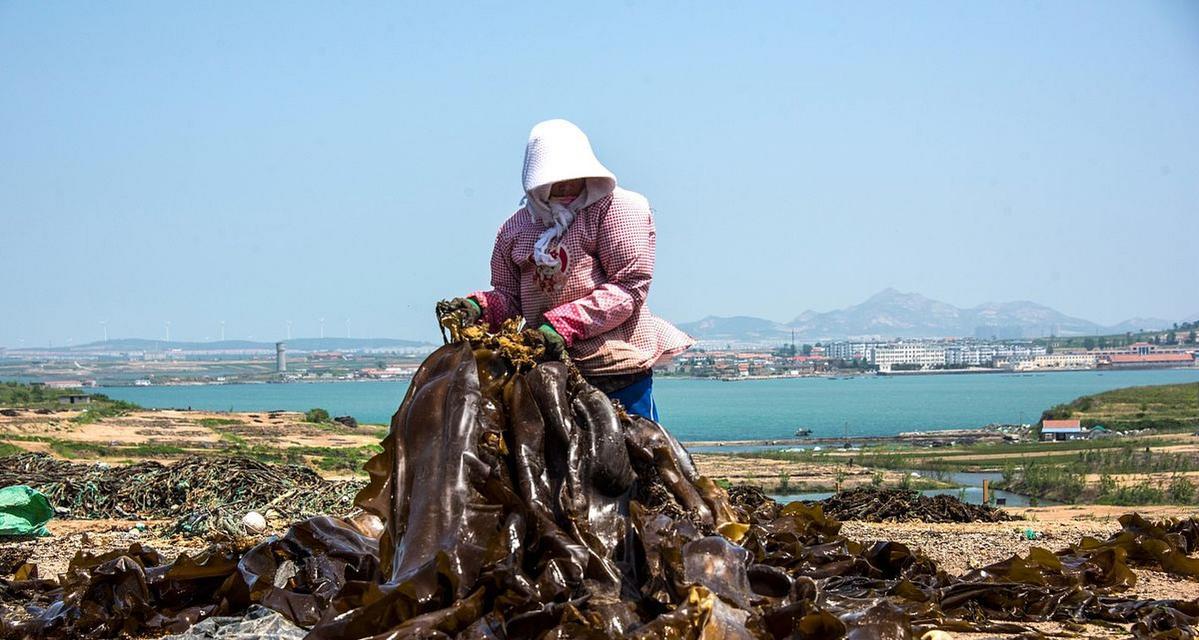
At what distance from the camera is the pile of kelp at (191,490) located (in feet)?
38.9

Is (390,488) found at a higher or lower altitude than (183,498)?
higher

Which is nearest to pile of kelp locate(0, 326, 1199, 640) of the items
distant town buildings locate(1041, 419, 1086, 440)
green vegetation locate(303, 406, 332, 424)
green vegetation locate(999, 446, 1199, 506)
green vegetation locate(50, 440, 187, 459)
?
green vegetation locate(999, 446, 1199, 506)

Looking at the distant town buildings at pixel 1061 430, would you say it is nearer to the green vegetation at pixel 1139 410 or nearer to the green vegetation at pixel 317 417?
the green vegetation at pixel 1139 410

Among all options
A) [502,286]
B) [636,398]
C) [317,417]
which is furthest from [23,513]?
[317,417]

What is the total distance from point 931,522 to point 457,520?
762cm

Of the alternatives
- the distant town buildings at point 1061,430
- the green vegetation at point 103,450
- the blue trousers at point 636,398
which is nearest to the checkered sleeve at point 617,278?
the blue trousers at point 636,398

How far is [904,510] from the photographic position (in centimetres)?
1180

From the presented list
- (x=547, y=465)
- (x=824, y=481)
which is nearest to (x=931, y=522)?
(x=547, y=465)

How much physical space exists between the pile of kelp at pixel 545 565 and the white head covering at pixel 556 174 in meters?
0.47

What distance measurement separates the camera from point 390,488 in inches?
197

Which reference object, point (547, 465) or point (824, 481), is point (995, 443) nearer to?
point (824, 481)

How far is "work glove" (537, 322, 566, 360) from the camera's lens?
5223mm

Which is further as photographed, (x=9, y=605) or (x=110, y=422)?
(x=110, y=422)

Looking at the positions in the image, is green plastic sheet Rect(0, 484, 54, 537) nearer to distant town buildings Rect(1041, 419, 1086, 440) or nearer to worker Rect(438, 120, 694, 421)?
worker Rect(438, 120, 694, 421)
